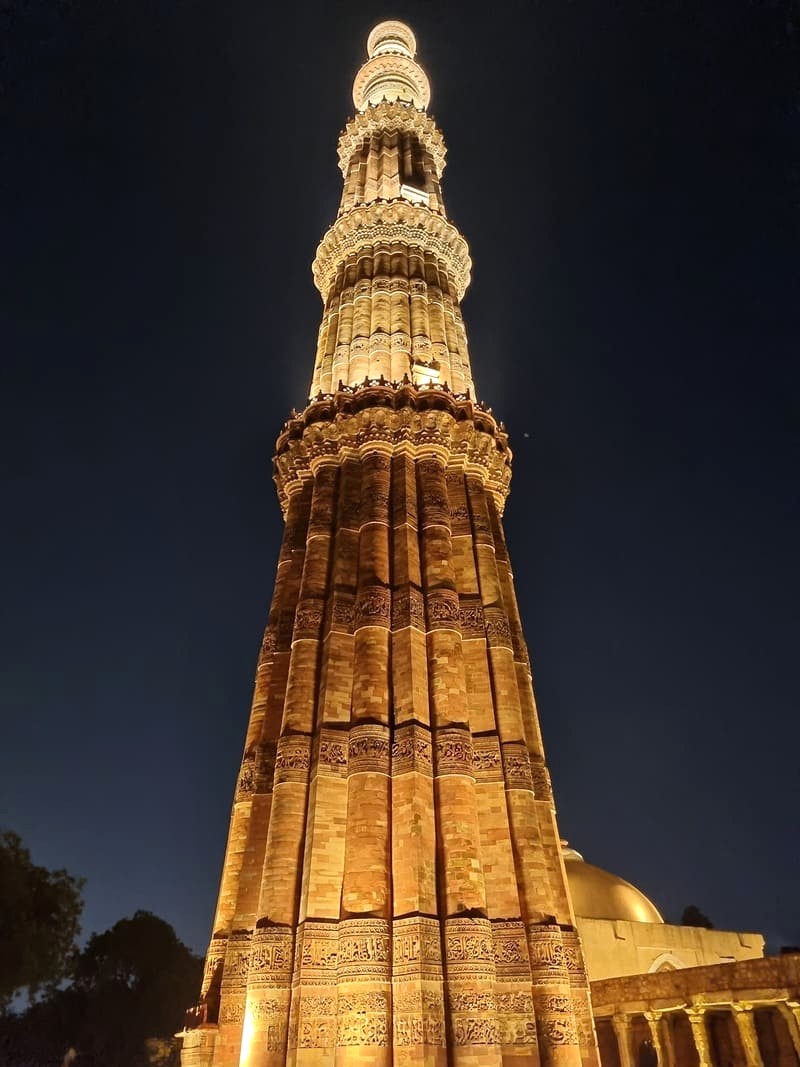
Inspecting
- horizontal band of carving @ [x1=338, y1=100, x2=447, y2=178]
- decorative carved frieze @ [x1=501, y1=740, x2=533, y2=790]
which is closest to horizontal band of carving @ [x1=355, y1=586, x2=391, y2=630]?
decorative carved frieze @ [x1=501, y1=740, x2=533, y2=790]

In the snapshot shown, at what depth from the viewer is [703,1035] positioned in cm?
1117

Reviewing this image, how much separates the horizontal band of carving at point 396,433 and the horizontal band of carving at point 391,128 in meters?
12.9

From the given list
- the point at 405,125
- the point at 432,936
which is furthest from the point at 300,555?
the point at 405,125

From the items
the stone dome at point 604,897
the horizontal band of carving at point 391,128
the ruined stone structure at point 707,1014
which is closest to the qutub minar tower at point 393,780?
the ruined stone structure at point 707,1014

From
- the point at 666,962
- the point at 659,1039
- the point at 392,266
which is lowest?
the point at 659,1039

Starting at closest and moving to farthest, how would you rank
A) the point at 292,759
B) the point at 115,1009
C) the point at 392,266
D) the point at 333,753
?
the point at 333,753 → the point at 292,759 → the point at 392,266 → the point at 115,1009

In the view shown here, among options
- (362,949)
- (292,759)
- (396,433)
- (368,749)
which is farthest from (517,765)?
(396,433)

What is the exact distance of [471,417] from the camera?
1680 cm

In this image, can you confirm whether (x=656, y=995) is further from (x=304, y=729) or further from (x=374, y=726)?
(x=304, y=729)

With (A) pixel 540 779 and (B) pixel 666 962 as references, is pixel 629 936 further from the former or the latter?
(A) pixel 540 779

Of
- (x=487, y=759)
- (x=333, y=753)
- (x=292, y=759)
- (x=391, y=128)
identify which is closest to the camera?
(x=333, y=753)

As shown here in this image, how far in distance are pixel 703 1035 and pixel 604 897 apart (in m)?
6.93

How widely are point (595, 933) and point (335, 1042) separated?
9.34 meters

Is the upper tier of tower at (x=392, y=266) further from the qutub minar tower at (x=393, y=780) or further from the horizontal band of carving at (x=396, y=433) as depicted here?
the horizontal band of carving at (x=396, y=433)
